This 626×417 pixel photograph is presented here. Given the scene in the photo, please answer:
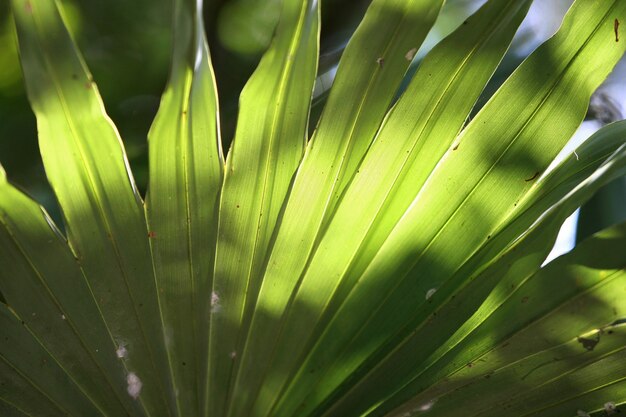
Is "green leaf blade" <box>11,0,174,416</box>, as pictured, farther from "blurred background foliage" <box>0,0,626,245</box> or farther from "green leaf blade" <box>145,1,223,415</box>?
"blurred background foliage" <box>0,0,626,245</box>

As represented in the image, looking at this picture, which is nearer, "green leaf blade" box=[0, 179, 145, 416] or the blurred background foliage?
"green leaf blade" box=[0, 179, 145, 416]

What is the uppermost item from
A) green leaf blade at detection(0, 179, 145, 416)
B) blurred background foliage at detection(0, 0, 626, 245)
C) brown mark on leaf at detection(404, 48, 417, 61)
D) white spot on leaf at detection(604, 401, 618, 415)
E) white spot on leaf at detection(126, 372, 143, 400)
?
blurred background foliage at detection(0, 0, 626, 245)

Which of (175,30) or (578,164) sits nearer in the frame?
(175,30)

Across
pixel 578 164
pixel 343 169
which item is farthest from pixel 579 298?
pixel 343 169

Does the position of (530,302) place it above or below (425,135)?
below

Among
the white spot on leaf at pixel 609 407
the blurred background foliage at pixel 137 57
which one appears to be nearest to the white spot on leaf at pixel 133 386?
the blurred background foliage at pixel 137 57

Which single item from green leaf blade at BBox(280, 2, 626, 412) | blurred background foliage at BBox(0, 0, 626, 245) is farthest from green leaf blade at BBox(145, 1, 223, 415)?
blurred background foliage at BBox(0, 0, 626, 245)

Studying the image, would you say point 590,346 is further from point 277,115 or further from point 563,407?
point 277,115

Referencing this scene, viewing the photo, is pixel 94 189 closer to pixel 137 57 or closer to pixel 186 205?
pixel 186 205
